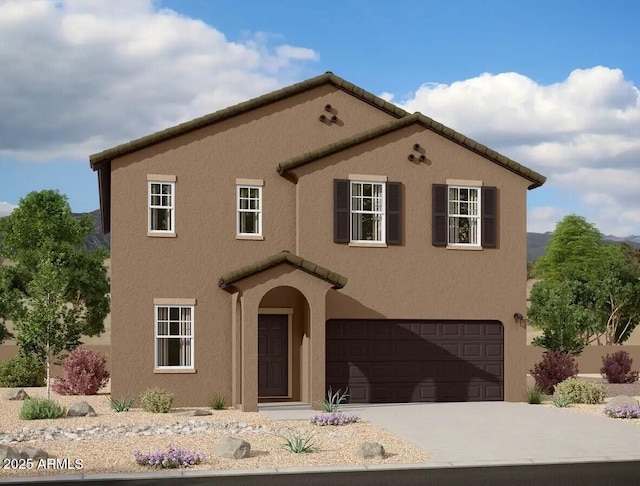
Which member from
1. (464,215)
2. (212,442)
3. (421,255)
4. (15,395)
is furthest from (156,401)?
(464,215)

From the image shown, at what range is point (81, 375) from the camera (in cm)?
3039

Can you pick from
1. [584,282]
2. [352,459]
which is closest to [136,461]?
[352,459]

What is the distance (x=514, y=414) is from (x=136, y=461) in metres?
11.3

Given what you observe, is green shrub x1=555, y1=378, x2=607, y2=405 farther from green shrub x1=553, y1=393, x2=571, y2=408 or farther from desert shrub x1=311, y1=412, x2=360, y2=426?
desert shrub x1=311, y1=412, x2=360, y2=426

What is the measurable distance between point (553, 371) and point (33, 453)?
19521 mm

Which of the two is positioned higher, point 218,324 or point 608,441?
point 218,324

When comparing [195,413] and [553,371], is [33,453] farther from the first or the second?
[553,371]

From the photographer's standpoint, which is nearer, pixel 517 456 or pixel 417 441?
pixel 517 456

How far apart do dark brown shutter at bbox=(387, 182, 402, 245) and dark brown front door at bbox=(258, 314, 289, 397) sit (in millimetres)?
3845

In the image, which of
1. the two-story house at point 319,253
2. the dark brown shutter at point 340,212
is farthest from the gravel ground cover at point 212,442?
the dark brown shutter at point 340,212

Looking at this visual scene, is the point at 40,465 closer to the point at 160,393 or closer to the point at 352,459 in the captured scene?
the point at 352,459

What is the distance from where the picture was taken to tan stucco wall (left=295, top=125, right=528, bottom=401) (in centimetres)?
2667

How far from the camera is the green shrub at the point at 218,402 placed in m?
25.6

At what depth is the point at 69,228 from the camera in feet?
159
